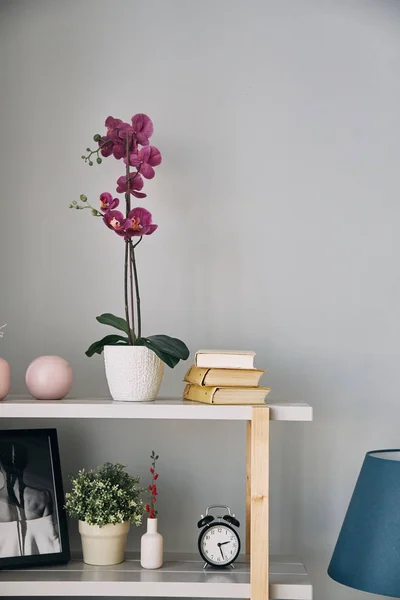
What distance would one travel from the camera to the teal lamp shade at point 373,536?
64.4 inches

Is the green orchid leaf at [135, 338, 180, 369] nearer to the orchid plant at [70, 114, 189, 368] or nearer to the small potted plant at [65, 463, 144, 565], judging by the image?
the orchid plant at [70, 114, 189, 368]

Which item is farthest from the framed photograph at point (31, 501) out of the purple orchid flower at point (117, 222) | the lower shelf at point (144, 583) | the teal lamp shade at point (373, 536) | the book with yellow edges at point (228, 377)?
the teal lamp shade at point (373, 536)

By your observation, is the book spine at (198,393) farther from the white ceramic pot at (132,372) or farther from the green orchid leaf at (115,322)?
the green orchid leaf at (115,322)

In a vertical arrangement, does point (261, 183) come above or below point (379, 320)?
above

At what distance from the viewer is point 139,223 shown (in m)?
1.78

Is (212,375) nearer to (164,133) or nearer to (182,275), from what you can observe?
(182,275)

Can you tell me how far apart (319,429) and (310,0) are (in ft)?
3.64

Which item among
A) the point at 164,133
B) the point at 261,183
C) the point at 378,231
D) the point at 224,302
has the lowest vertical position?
the point at 224,302

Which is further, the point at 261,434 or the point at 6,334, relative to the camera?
the point at 6,334

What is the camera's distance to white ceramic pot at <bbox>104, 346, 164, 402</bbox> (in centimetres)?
175

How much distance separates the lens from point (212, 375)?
174cm

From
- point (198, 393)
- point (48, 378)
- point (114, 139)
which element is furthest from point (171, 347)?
point (114, 139)

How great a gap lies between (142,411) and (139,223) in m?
0.42

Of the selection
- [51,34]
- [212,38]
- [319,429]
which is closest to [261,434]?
[319,429]
